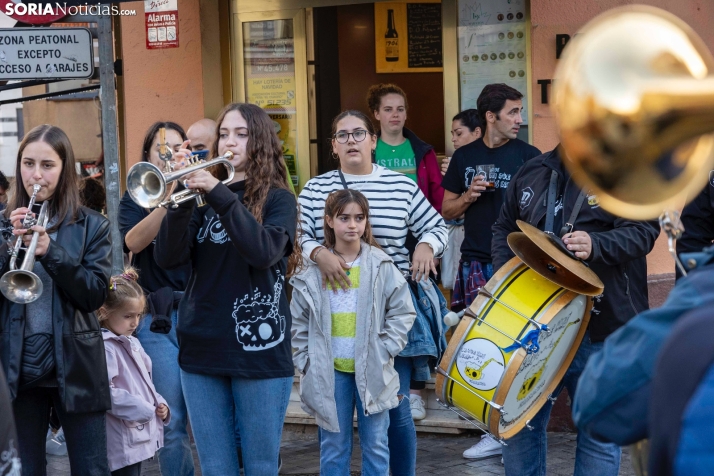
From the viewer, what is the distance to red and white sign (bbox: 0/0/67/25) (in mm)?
6062

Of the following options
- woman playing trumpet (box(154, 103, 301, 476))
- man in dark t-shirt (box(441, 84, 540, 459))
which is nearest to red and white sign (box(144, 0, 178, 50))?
man in dark t-shirt (box(441, 84, 540, 459))

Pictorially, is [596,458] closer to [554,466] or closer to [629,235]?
[629,235]

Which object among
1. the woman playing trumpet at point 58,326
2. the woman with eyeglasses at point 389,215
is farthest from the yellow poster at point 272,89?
the woman playing trumpet at point 58,326

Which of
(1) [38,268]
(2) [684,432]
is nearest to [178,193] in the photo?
(1) [38,268]

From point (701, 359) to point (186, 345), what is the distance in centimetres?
270

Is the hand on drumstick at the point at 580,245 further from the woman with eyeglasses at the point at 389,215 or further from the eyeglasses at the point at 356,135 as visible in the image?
the eyeglasses at the point at 356,135

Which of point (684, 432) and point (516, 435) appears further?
point (516, 435)

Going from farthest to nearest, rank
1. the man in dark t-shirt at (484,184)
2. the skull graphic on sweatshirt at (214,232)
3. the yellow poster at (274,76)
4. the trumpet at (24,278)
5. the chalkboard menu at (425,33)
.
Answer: the chalkboard menu at (425,33)
the yellow poster at (274,76)
the man in dark t-shirt at (484,184)
the skull graphic on sweatshirt at (214,232)
the trumpet at (24,278)

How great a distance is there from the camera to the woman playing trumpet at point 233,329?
387cm

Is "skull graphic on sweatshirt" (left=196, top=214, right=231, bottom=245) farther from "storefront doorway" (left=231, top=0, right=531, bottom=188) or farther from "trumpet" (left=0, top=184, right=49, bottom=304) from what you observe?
"storefront doorway" (left=231, top=0, right=531, bottom=188)

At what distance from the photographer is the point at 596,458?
3980mm

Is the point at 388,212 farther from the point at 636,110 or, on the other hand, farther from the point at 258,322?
the point at 636,110

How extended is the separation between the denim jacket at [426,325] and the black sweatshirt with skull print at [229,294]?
3.38 feet

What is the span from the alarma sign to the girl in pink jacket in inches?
61.9
